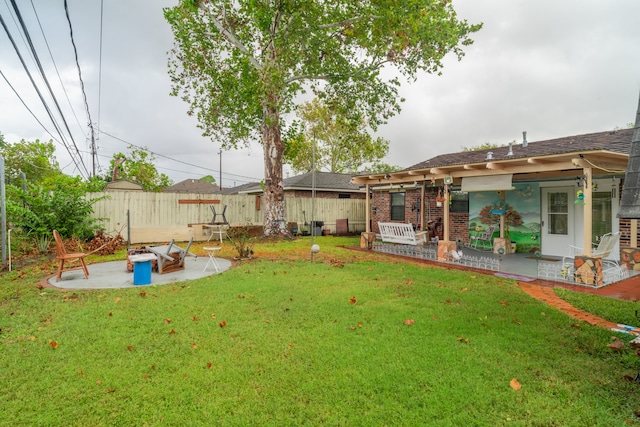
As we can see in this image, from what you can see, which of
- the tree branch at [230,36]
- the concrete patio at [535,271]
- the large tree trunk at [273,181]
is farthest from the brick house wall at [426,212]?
the tree branch at [230,36]

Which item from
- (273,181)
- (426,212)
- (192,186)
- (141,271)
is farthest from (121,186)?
(192,186)

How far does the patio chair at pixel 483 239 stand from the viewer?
11242mm

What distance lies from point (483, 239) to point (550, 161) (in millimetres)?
4680

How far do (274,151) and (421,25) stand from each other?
7.12 m

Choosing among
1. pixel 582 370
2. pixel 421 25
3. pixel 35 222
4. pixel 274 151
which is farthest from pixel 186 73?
pixel 582 370

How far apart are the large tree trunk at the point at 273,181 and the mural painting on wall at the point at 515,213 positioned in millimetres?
7611

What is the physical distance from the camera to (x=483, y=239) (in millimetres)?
11391

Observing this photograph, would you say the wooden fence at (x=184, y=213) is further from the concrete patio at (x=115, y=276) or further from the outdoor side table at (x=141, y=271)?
the outdoor side table at (x=141, y=271)

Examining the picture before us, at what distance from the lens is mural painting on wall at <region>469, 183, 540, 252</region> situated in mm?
10219

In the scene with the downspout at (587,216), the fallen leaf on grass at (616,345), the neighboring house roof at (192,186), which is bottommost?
the fallen leaf on grass at (616,345)

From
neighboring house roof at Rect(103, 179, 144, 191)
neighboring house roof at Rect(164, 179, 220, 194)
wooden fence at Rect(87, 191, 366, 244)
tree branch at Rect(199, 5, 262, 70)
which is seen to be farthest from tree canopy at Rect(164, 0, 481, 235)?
neighboring house roof at Rect(164, 179, 220, 194)

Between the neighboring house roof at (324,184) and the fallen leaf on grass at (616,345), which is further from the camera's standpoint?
the neighboring house roof at (324,184)

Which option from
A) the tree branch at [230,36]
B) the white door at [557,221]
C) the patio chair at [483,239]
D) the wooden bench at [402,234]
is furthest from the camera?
the tree branch at [230,36]

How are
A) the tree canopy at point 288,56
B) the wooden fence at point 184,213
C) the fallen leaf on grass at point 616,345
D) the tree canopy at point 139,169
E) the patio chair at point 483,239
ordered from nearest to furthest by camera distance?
the fallen leaf on grass at point 616,345, the patio chair at point 483,239, the tree canopy at point 288,56, the wooden fence at point 184,213, the tree canopy at point 139,169
